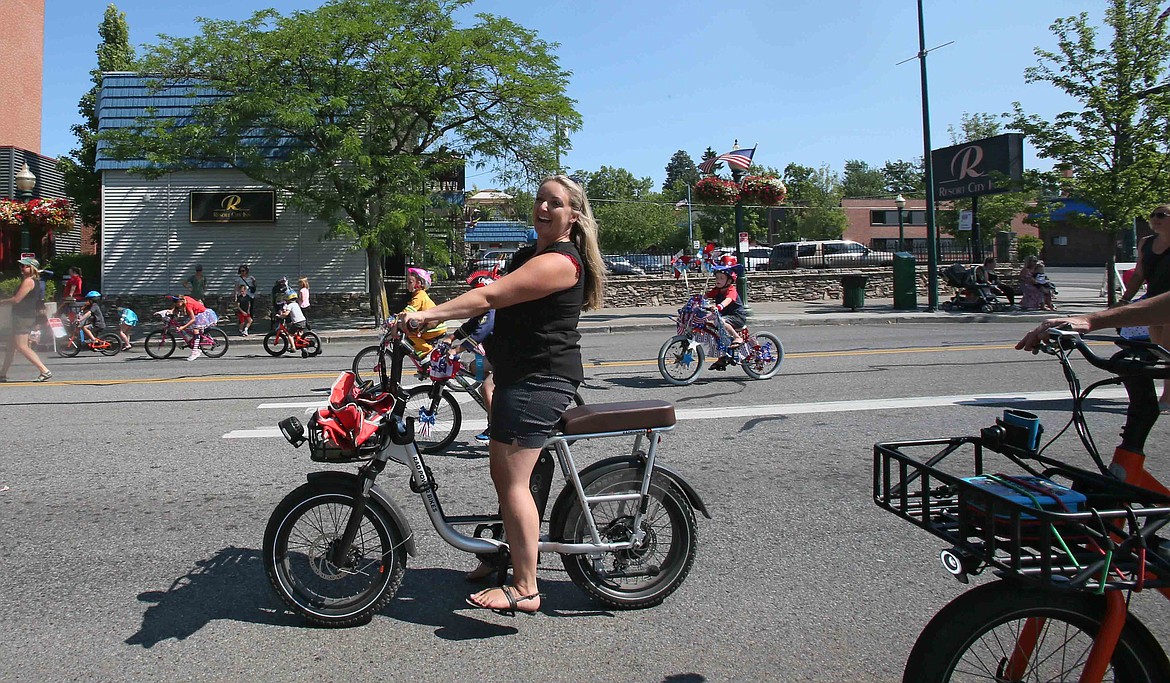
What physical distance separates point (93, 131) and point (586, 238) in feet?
97.8

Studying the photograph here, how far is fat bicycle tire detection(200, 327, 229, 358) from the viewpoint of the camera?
1620 centimetres

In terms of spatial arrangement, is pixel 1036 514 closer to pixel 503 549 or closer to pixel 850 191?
pixel 503 549

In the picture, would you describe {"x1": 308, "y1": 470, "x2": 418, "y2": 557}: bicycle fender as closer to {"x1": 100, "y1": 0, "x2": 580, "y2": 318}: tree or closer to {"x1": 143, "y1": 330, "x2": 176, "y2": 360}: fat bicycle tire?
{"x1": 143, "y1": 330, "x2": 176, "y2": 360}: fat bicycle tire

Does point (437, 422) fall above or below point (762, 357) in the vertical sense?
below

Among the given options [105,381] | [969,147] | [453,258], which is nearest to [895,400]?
[105,381]

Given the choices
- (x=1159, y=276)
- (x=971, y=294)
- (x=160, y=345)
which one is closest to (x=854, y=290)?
(x=971, y=294)

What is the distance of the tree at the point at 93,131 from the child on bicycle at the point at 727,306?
21849 millimetres

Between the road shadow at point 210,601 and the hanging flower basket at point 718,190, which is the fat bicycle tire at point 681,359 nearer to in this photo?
the road shadow at point 210,601

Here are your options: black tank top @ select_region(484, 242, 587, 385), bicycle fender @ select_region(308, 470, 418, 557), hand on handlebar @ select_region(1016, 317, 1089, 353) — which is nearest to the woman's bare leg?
black tank top @ select_region(484, 242, 587, 385)

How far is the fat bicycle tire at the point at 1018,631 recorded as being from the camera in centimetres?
241

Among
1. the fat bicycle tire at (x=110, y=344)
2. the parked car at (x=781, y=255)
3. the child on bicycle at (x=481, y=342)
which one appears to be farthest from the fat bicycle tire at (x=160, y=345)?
the parked car at (x=781, y=255)

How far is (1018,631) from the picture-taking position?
8.24ft

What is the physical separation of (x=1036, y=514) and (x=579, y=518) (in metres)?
2.10

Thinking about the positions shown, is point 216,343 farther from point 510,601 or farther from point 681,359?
point 510,601
